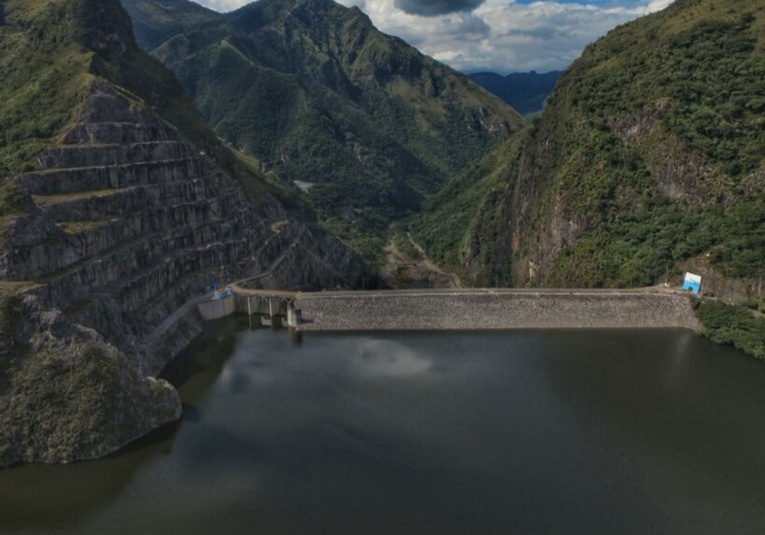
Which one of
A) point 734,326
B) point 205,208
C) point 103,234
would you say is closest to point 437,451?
point 734,326

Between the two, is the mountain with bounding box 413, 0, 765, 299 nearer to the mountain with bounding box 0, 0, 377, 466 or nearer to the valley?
the valley

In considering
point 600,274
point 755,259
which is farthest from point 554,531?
point 600,274

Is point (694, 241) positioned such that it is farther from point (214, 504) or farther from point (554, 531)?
point (214, 504)

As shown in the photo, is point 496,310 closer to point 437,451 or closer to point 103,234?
point 437,451

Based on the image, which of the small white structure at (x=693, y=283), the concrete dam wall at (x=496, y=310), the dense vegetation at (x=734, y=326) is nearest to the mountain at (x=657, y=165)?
the small white structure at (x=693, y=283)

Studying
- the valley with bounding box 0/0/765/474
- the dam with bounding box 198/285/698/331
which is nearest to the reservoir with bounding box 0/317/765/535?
the valley with bounding box 0/0/765/474
